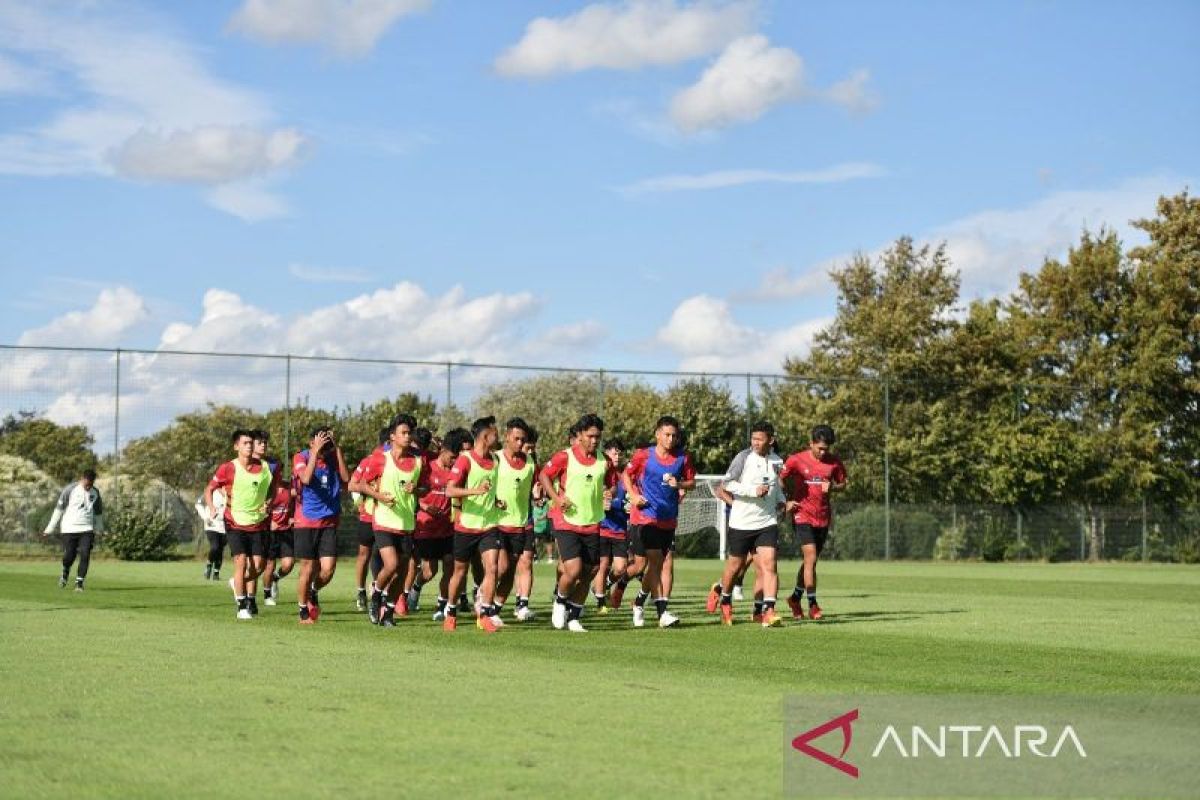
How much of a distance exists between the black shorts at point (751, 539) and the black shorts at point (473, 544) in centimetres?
267

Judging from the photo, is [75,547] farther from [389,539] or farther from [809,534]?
[809,534]

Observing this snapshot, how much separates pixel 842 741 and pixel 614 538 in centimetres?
1066

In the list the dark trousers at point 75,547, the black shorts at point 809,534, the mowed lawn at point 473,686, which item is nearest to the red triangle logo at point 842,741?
the mowed lawn at point 473,686

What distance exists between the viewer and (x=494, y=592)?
17422 millimetres

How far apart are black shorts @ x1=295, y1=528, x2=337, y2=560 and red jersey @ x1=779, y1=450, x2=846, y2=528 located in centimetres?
521

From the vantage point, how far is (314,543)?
18.7 m

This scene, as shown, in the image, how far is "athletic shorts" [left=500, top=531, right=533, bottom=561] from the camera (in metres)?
17.7

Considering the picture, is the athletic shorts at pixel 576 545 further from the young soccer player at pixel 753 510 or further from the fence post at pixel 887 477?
the fence post at pixel 887 477

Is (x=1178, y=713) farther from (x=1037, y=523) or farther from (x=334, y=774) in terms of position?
(x=1037, y=523)

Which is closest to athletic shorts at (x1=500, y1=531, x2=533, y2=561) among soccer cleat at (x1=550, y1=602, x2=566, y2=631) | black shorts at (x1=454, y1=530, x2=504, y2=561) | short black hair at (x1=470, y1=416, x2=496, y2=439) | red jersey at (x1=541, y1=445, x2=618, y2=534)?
black shorts at (x1=454, y1=530, x2=504, y2=561)

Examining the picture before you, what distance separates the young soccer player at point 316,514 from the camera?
18.4 m

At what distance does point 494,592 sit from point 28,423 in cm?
2703

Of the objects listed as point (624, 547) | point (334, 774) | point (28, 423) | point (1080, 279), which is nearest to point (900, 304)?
point (1080, 279)

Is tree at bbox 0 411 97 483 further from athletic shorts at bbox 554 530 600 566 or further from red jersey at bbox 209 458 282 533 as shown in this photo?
athletic shorts at bbox 554 530 600 566
